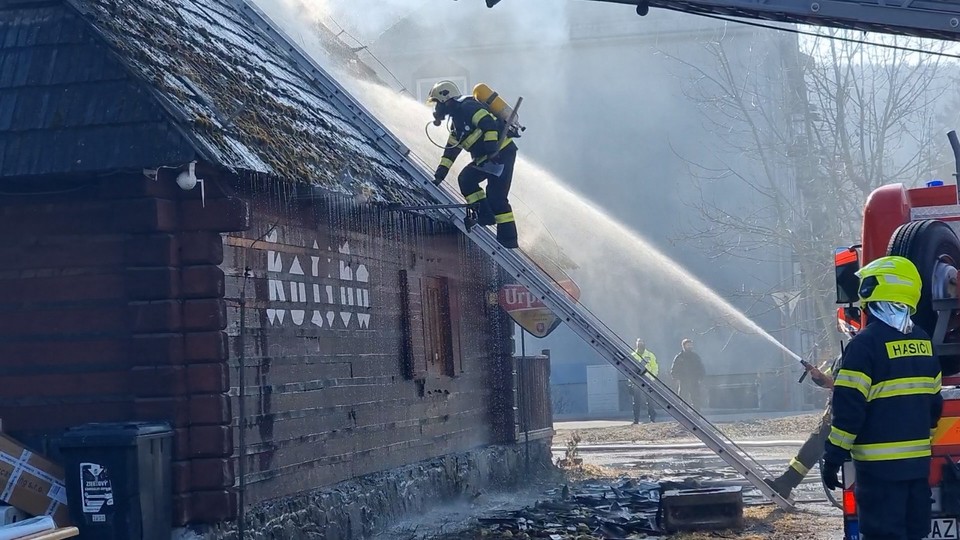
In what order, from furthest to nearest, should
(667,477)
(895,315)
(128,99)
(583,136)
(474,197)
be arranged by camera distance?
(583,136), (667,477), (474,197), (128,99), (895,315)

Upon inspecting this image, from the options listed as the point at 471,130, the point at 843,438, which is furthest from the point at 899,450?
the point at 471,130

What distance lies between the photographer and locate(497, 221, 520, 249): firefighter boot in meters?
11.5

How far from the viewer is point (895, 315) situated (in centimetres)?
623

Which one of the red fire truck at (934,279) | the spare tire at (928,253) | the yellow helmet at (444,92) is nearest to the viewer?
the red fire truck at (934,279)

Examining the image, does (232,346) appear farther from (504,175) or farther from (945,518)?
(945,518)

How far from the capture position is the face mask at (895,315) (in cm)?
621

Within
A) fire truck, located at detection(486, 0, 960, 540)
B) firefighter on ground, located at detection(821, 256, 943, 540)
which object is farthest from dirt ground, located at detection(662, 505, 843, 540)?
firefighter on ground, located at detection(821, 256, 943, 540)

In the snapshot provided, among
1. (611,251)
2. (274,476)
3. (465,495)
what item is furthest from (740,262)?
(274,476)

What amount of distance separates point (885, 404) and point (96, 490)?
4.86 meters

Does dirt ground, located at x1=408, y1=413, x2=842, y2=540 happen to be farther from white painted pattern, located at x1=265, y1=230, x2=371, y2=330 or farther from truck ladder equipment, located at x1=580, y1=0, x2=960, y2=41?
truck ladder equipment, located at x1=580, y1=0, x2=960, y2=41

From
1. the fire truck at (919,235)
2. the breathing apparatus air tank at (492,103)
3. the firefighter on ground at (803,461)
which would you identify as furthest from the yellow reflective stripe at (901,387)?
the breathing apparatus air tank at (492,103)

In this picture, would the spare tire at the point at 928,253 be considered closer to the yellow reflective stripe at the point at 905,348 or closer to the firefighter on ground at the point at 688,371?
the yellow reflective stripe at the point at 905,348

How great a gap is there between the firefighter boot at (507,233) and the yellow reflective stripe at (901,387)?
566 cm

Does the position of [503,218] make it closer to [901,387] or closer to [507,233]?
[507,233]
